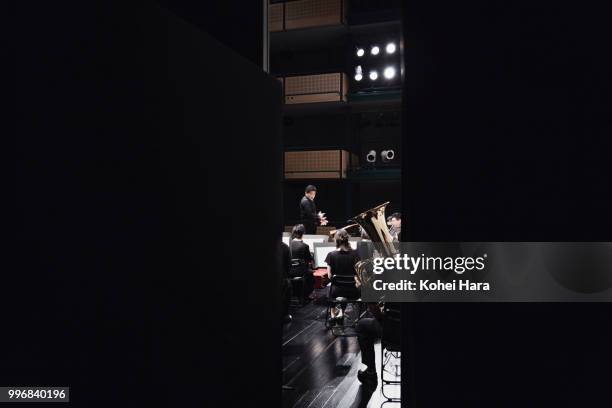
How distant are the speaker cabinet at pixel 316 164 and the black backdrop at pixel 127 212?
817 centimetres

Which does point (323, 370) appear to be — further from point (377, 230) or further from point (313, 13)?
point (313, 13)

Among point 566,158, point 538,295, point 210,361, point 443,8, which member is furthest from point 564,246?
point 210,361

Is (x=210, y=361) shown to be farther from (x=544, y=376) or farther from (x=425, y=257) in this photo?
(x=544, y=376)

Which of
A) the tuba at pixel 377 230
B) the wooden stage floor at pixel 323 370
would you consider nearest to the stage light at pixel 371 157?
the wooden stage floor at pixel 323 370

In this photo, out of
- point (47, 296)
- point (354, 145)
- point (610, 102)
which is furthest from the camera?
point (354, 145)

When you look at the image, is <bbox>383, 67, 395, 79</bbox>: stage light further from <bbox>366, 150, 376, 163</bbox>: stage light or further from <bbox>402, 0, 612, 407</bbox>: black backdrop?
<bbox>402, 0, 612, 407</bbox>: black backdrop

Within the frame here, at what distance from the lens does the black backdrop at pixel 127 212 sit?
0.92 m

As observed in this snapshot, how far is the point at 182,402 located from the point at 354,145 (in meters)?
9.82

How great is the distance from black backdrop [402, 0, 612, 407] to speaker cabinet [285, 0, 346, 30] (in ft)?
28.5

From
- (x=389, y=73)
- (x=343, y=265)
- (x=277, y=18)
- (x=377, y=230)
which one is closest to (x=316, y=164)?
(x=389, y=73)

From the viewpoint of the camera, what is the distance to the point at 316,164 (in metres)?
10.0

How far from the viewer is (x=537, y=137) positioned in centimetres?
140

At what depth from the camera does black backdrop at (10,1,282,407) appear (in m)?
0.92

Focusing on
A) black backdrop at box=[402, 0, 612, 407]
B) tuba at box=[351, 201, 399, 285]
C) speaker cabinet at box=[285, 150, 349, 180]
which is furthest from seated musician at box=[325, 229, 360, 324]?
speaker cabinet at box=[285, 150, 349, 180]
